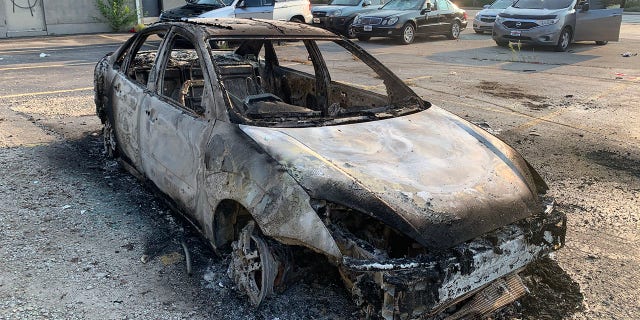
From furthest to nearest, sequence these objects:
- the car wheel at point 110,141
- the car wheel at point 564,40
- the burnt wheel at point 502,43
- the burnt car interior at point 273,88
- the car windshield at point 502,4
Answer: the car windshield at point 502,4
the burnt wheel at point 502,43
the car wheel at point 564,40
the car wheel at point 110,141
the burnt car interior at point 273,88

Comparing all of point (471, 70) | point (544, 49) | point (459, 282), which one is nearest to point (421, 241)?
point (459, 282)

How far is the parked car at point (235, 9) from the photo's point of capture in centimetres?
1472

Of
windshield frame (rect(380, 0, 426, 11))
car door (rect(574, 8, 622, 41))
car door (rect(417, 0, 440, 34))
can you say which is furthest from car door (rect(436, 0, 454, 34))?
car door (rect(574, 8, 622, 41))

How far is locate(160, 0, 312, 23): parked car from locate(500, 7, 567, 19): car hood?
657cm

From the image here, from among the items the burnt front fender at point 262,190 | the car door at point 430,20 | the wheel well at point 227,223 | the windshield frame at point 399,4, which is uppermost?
the windshield frame at point 399,4

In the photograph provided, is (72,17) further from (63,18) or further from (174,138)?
(174,138)

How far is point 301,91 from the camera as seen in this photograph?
509 cm

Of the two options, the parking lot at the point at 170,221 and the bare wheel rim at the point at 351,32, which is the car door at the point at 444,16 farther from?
the parking lot at the point at 170,221

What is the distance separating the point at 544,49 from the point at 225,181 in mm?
15285

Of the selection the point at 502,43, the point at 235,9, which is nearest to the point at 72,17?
the point at 235,9

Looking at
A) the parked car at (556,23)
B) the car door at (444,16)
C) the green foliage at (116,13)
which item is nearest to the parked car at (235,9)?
the green foliage at (116,13)

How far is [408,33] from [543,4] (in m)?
4.01

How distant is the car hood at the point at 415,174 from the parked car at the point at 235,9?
11.7 meters

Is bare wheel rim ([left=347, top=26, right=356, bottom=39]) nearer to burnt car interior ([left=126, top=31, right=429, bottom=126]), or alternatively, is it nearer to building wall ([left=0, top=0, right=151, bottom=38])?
building wall ([left=0, top=0, right=151, bottom=38])
